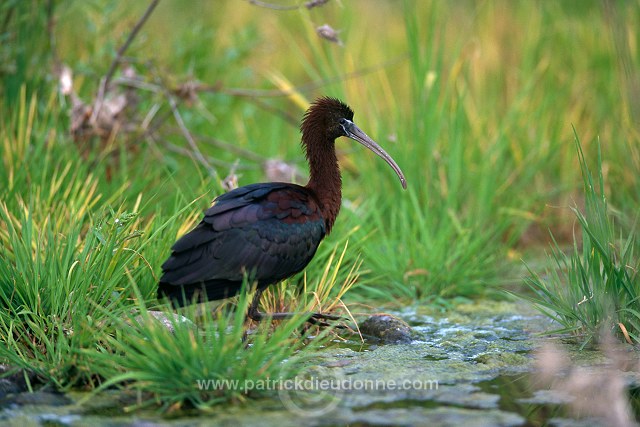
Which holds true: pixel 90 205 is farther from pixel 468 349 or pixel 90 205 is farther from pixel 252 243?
pixel 468 349

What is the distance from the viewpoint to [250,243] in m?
4.61

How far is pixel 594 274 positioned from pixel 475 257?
1551 millimetres

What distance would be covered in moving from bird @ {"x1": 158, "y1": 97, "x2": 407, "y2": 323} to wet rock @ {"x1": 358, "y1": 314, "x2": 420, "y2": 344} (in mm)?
262

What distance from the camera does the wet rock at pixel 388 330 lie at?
4793 mm

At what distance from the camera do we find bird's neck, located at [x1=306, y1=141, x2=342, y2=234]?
16.6ft

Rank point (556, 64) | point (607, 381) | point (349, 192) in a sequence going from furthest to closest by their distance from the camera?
point (556, 64)
point (349, 192)
point (607, 381)

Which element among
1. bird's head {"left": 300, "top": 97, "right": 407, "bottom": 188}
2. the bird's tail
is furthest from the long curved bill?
the bird's tail

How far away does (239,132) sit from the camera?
798 centimetres

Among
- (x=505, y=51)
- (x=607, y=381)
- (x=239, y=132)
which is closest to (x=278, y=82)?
(x=239, y=132)

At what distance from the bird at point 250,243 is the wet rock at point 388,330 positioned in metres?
0.26

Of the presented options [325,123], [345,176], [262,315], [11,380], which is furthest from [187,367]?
[345,176]

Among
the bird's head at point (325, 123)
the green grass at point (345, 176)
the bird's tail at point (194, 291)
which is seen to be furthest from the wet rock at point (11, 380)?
the bird's head at point (325, 123)

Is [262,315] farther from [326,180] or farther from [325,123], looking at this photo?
[325,123]

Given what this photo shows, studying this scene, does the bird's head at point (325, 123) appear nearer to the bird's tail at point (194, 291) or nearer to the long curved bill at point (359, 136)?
the long curved bill at point (359, 136)
